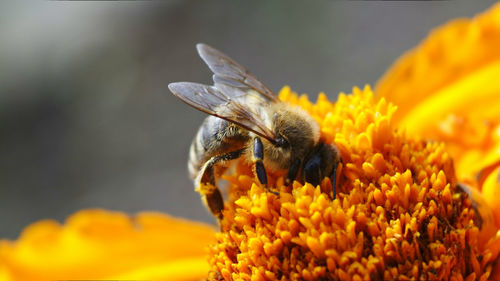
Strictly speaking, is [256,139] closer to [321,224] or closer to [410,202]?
[321,224]

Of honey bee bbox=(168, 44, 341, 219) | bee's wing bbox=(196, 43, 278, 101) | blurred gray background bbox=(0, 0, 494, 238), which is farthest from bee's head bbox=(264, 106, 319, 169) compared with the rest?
blurred gray background bbox=(0, 0, 494, 238)

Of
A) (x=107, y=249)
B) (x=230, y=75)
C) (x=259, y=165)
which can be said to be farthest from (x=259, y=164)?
(x=107, y=249)

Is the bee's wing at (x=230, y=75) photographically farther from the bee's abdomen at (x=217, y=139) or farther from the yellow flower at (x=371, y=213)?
the bee's abdomen at (x=217, y=139)

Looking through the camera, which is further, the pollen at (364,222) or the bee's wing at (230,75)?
the bee's wing at (230,75)

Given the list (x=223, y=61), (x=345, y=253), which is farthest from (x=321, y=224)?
Answer: (x=223, y=61)

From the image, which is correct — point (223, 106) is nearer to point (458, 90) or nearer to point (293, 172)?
point (293, 172)

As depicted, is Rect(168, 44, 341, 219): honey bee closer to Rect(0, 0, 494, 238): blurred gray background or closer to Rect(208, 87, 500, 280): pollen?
Rect(208, 87, 500, 280): pollen

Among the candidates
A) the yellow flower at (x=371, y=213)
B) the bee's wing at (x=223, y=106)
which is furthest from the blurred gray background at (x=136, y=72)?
the bee's wing at (x=223, y=106)
